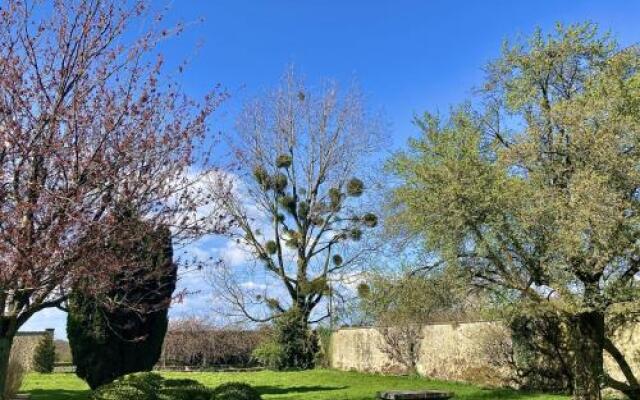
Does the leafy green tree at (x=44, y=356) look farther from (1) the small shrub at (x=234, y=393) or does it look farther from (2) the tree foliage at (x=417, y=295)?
(1) the small shrub at (x=234, y=393)

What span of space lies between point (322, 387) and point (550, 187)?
10134 millimetres

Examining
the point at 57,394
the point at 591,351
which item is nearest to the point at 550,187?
the point at 591,351

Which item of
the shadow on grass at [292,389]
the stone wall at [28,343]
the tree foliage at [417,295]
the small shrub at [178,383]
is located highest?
the tree foliage at [417,295]

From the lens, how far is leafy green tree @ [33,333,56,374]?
26047 mm

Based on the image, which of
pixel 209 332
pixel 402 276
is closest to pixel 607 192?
pixel 402 276

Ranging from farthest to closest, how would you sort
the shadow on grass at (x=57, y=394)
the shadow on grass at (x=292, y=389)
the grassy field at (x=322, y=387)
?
the shadow on grass at (x=292, y=389) → the shadow on grass at (x=57, y=394) → the grassy field at (x=322, y=387)

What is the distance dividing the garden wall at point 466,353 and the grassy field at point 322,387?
0.61m

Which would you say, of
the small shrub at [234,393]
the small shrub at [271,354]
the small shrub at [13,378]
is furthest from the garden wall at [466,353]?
the small shrub at [13,378]

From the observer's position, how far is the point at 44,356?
2608 cm

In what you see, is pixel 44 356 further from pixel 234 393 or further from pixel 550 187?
pixel 550 187

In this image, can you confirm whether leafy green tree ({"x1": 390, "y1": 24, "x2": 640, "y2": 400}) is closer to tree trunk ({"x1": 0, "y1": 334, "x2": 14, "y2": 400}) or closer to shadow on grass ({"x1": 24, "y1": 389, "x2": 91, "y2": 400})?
tree trunk ({"x1": 0, "y1": 334, "x2": 14, "y2": 400})

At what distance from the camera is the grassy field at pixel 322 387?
14.5 metres

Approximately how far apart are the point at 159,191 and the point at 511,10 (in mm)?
9383

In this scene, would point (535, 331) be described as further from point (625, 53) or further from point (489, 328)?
point (625, 53)
